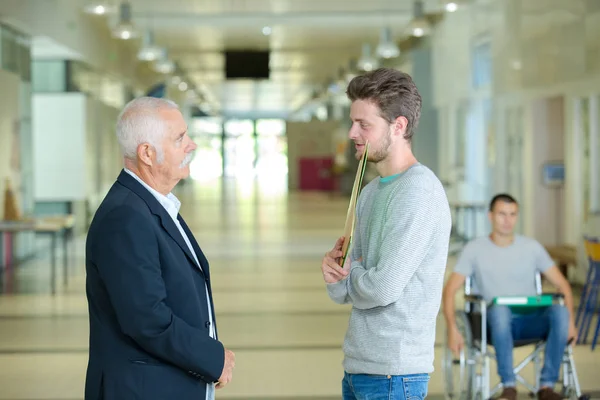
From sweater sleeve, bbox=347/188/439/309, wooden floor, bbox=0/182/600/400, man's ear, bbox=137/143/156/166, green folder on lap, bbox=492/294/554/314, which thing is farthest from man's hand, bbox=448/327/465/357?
man's ear, bbox=137/143/156/166

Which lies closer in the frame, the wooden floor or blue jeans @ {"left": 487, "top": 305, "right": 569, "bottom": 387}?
blue jeans @ {"left": 487, "top": 305, "right": 569, "bottom": 387}

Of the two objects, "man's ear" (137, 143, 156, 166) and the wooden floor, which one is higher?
"man's ear" (137, 143, 156, 166)

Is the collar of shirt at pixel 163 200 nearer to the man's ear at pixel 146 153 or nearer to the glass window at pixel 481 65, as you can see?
the man's ear at pixel 146 153

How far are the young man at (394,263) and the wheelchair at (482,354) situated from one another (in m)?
3.01

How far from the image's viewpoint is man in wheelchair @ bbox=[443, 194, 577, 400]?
5926 millimetres

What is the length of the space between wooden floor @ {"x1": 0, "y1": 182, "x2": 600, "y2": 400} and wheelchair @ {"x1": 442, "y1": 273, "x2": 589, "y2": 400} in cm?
34

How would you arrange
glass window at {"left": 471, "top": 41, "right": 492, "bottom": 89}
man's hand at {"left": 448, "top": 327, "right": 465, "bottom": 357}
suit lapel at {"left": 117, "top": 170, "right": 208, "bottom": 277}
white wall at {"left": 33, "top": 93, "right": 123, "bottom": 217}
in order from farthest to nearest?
white wall at {"left": 33, "top": 93, "right": 123, "bottom": 217}
glass window at {"left": 471, "top": 41, "right": 492, "bottom": 89}
man's hand at {"left": 448, "top": 327, "right": 465, "bottom": 357}
suit lapel at {"left": 117, "top": 170, "right": 208, "bottom": 277}

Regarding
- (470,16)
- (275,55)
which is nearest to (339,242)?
(470,16)

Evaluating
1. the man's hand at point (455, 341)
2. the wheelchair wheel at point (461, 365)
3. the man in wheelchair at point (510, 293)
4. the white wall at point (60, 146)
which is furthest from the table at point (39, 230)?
the man's hand at point (455, 341)

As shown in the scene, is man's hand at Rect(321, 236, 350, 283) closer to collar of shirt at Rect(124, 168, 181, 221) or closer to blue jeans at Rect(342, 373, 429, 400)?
blue jeans at Rect(342, 373, 429, 400)

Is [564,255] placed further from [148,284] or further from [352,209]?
[148,284]

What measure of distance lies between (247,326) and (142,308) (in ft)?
22.0

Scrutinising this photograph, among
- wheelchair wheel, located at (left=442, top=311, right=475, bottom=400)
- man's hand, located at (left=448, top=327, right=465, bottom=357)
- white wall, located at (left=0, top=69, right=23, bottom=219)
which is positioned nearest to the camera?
man's hand, located at (left=448, top=327, right=465, bottom=357)

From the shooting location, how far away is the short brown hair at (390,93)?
2.91 meters
